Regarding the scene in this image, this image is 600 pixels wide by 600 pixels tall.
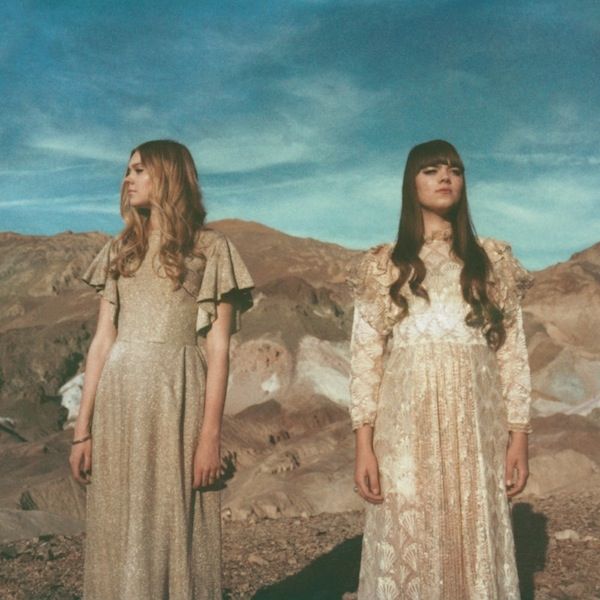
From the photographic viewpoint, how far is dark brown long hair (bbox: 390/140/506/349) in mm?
3260

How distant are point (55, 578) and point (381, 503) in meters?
3.76

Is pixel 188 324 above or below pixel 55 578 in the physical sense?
above

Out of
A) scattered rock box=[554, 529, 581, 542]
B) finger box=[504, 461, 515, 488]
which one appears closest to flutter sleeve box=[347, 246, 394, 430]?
finger box=[504, 461, 515, 488]

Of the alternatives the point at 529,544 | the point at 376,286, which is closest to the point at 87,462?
the point at 376,286

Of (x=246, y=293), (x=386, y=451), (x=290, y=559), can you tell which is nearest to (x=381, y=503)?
(x=386, y=451)

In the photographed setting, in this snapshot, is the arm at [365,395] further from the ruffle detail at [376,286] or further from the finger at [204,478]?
the finger at [204,478]

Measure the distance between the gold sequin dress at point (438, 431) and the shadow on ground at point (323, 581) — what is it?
2.37m

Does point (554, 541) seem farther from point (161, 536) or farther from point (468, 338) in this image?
point (161, 536)

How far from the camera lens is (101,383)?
3.15m

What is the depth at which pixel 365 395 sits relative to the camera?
3246mm

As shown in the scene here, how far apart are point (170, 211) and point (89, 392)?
26.9 inches

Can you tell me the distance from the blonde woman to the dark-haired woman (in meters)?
0.51

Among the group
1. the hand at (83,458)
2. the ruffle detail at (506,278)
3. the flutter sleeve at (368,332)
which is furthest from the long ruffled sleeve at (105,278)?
the ruffle detail at (506,278)

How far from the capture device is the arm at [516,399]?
319 cm
